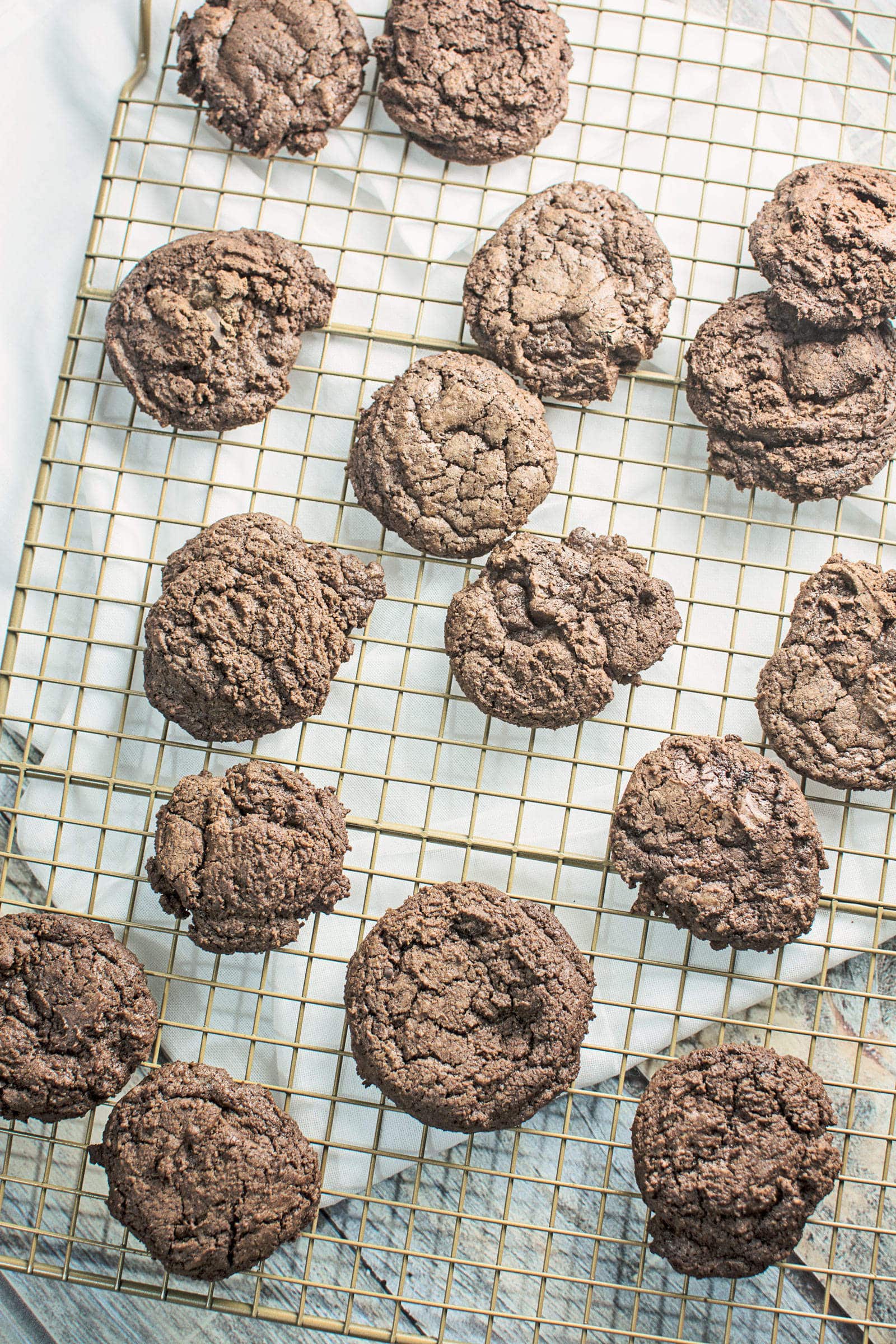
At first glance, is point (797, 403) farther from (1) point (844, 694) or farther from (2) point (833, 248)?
(1) point (844, 694)

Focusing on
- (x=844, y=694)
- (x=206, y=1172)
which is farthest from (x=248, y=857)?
(x=844, y=694)

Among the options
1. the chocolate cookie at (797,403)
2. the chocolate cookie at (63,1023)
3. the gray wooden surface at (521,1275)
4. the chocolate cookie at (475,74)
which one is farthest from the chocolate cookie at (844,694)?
the chocolate cookie at (63,1023)

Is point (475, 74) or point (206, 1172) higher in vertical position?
point (475, 74)

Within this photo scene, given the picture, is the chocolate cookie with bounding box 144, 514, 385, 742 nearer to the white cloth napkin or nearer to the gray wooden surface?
the white cloth napkin

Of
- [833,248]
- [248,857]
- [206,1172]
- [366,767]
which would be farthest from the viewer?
[366,767]

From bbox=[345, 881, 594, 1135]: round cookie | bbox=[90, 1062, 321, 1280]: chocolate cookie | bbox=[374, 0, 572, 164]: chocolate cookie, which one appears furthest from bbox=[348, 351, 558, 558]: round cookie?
bbox=[90, 1062, 321, 1280]: chocolate cookie

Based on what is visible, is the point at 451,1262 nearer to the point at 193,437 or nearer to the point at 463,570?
the point at 463,570

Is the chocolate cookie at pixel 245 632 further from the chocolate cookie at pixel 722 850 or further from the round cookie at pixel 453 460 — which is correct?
the chocolate cookie at pixel 722 850
